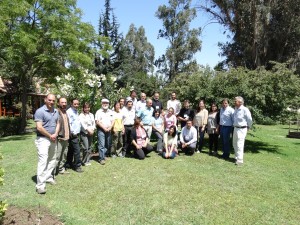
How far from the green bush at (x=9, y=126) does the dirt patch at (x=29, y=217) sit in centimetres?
1314

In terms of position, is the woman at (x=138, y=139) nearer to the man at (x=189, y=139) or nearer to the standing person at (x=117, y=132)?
the standing person at (x=117, y=132)

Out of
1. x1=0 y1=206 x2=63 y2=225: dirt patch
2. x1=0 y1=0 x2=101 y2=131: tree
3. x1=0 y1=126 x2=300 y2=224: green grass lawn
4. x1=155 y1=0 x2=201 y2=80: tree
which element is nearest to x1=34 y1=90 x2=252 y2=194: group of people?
x1=0 y1=126 x2=300 y2=224: green grass lawn

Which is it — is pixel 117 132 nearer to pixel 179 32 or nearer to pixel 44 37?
pixel 44 37

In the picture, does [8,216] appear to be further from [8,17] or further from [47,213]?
[8,17]

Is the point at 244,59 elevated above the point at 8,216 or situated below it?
above

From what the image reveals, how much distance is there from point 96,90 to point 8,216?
217 inches

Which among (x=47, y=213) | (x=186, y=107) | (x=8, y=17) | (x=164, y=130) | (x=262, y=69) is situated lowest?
(x=47, y=213)

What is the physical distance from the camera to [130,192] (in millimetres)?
6109

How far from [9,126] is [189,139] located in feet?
38.4

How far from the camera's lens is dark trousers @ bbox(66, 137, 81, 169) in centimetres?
749

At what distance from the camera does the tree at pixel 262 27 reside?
17547 mm

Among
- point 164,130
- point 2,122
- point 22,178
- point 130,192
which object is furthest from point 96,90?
point 2,122

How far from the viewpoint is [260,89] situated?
1073cm

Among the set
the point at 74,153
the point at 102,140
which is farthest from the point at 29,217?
the point at 102,140
